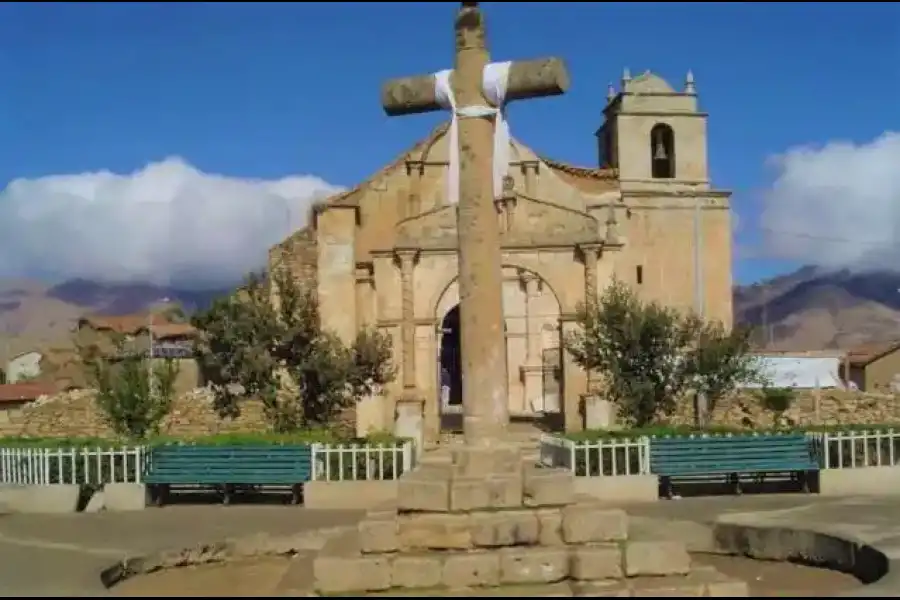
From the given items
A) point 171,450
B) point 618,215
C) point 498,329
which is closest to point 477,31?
point 498,329

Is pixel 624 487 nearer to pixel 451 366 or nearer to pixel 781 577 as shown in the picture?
pixel 781 577

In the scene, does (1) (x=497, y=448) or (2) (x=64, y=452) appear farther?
(2) (x=64, y=452)

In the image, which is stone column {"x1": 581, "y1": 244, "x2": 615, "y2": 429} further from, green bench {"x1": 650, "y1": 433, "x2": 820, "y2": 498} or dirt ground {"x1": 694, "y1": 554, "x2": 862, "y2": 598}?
dirt ground {"x1": 694, "y1": 554, "x2": 862, "y2": 598}

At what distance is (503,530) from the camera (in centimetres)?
805

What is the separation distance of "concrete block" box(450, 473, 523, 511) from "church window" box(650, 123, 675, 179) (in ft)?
90.1

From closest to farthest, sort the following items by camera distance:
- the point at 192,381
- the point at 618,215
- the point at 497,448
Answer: the point at 497,448 → the point at 618,215 → the point at 192,381

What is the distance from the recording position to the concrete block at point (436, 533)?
26.5ft

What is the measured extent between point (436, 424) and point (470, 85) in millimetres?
16298

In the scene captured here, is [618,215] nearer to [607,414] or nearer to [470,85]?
[607,414]

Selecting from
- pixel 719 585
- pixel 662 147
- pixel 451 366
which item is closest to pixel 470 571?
pixel 719 585

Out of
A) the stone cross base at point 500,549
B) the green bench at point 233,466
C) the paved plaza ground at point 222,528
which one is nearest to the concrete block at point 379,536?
the stone cross base at point 500,549

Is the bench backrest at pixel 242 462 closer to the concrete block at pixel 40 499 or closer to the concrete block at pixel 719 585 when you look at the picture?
the concrete block at pixel 40 499

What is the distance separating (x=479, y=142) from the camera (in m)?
9.27

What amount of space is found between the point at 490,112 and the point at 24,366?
67.2m
